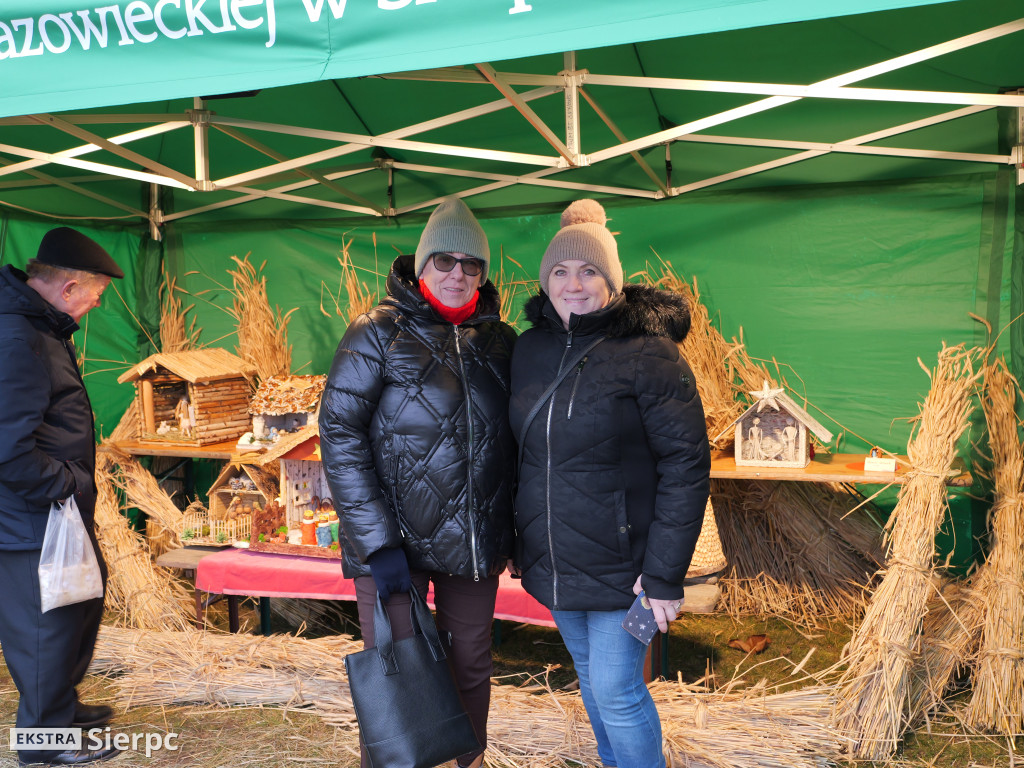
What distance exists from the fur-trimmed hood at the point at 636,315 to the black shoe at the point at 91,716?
7.94ft

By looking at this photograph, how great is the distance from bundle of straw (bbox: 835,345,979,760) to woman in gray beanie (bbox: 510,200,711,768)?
3.61ft

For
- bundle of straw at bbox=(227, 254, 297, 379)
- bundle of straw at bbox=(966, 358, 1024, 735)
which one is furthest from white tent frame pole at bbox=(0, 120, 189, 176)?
bundle of straw at bbox=(966, 358, 1024, 735)

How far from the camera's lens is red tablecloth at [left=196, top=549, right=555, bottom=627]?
12.5 ft

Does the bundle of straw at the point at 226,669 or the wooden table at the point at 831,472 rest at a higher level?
the wooden table at the point at 831,472

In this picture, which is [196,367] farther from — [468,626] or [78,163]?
[468,626]

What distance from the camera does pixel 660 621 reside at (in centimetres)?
207

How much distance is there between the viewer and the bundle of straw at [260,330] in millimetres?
4898

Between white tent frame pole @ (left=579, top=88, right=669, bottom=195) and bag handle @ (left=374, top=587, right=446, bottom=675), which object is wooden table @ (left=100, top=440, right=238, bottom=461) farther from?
white tent frame pole @ (left=579, top=88, right=669, bottom=195)

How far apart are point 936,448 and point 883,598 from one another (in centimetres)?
60

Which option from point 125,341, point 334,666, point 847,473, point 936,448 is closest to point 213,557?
point 334,666

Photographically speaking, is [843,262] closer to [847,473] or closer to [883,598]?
[847,473]

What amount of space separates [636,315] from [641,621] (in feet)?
2.58

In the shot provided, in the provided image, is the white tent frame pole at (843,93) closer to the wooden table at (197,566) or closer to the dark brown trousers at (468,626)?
the dark brown trousers at (468,626)

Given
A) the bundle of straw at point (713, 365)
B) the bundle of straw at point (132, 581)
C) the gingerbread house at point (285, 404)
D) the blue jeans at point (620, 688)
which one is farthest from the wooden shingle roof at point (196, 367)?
the blue jeans at point (620, 688)
